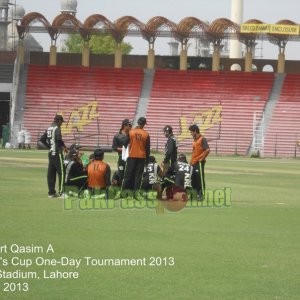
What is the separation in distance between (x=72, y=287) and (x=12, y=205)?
31.0 ft

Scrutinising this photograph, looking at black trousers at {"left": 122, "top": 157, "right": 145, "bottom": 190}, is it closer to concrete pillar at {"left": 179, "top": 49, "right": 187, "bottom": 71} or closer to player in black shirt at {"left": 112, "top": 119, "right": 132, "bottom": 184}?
player in black shirt at {"left": 112, "top": 119, "right": 132, "bottom": 184}

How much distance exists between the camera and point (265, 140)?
62.7 metres

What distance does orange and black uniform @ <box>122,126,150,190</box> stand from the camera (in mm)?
21969

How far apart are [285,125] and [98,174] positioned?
42921 millimetres

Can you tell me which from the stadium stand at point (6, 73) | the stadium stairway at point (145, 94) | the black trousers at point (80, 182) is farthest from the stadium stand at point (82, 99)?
the black trousers at point (80, 182)

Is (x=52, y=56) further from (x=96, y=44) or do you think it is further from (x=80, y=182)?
(x=80, y=182)

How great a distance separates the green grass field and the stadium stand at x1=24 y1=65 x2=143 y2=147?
135 feet

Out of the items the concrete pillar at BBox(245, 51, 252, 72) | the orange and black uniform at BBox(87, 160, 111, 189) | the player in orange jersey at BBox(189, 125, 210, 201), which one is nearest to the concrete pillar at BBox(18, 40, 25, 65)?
the concrete pillar at BBox(245, 51, 252, 72)

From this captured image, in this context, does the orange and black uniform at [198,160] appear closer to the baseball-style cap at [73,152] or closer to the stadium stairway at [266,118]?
the baseball-style cap at [73,152]

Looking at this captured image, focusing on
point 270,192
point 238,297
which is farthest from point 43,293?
point 270,192

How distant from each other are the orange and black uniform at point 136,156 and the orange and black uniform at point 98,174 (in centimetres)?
38

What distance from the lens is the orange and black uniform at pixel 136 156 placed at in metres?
22.0

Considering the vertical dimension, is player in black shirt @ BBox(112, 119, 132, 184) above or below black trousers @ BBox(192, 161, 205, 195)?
above

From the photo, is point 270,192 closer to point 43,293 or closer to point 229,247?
point 229,247
